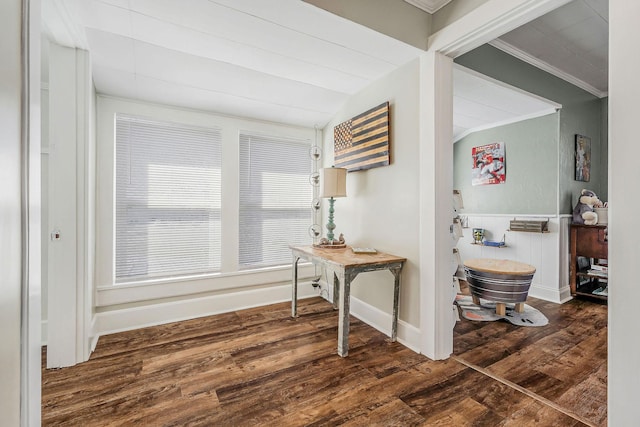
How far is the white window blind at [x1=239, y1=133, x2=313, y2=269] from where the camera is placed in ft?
10.2

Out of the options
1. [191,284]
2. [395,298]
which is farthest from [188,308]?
[395,298]

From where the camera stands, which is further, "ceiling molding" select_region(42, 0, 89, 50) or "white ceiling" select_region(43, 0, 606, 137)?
"white ceiling" select_region(43, 0, 606, 137)

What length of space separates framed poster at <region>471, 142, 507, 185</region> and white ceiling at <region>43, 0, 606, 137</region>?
2.56 feet

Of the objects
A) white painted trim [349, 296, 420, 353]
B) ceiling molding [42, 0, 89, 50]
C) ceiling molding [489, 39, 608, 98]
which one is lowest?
white painted trim [349, 296, 420, 353]

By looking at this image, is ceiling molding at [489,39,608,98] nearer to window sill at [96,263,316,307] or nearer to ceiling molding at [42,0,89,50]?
window sill at [96,263,316,307]

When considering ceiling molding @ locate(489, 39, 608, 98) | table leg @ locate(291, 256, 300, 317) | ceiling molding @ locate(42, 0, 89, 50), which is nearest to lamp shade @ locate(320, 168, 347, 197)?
table leg @ locate(291, 256, 300, 317)

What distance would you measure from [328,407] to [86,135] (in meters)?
2.31

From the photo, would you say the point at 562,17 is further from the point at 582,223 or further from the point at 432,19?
the point at 582,223

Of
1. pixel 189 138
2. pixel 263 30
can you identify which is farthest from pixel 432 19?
pixel 189 138

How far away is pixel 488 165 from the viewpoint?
392 centimetres

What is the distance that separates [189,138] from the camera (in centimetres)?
283
